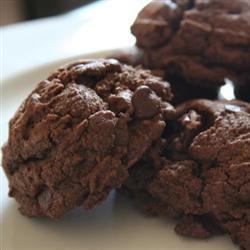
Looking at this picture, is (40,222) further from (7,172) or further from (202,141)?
(202,141)

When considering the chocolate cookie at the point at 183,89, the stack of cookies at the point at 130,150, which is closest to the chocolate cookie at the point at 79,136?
the stack of cookies at the point at 130,150

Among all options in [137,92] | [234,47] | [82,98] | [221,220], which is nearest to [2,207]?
[82,98]

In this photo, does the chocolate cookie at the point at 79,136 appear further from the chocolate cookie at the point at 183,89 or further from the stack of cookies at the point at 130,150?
the chocolate cookie at the point at 183,89

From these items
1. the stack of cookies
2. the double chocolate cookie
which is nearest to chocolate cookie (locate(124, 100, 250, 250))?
the stack of cookies

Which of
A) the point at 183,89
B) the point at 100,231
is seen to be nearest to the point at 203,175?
the point at 100,231

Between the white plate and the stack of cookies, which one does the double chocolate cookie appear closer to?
the stack of cookies

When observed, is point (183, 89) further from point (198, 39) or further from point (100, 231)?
point (100, 231)
